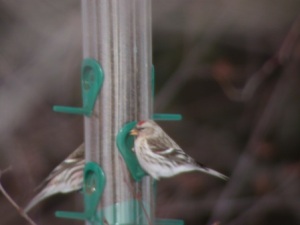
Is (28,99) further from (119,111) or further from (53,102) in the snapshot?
(119,111)

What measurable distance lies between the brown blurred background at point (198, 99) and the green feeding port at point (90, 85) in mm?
1446

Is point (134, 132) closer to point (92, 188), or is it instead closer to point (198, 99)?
point (92, 188)

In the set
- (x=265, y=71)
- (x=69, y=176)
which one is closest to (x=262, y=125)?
(x=265, y=71)

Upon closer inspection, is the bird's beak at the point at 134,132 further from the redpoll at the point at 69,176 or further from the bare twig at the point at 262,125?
the bare twig at the point at 262,125

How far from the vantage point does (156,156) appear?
159 inches

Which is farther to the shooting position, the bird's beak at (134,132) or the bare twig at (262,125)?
the bare twig at (262,125)

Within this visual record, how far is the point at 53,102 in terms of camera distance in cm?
585

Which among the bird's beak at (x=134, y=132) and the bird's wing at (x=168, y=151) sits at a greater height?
the bird's beak at (x=134, y=132)

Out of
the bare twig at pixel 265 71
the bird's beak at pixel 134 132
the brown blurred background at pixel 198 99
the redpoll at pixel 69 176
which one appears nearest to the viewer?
the bird's beak at pixel 134 132

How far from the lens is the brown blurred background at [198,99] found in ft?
18.8

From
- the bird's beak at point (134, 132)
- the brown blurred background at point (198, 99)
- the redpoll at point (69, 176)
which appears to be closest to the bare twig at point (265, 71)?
the brown blurred background at point (198, 99)

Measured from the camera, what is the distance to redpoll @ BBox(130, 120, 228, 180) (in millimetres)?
4016

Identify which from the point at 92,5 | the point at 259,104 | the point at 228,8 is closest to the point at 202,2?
the point at 228,8

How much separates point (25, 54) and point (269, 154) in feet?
3.66
